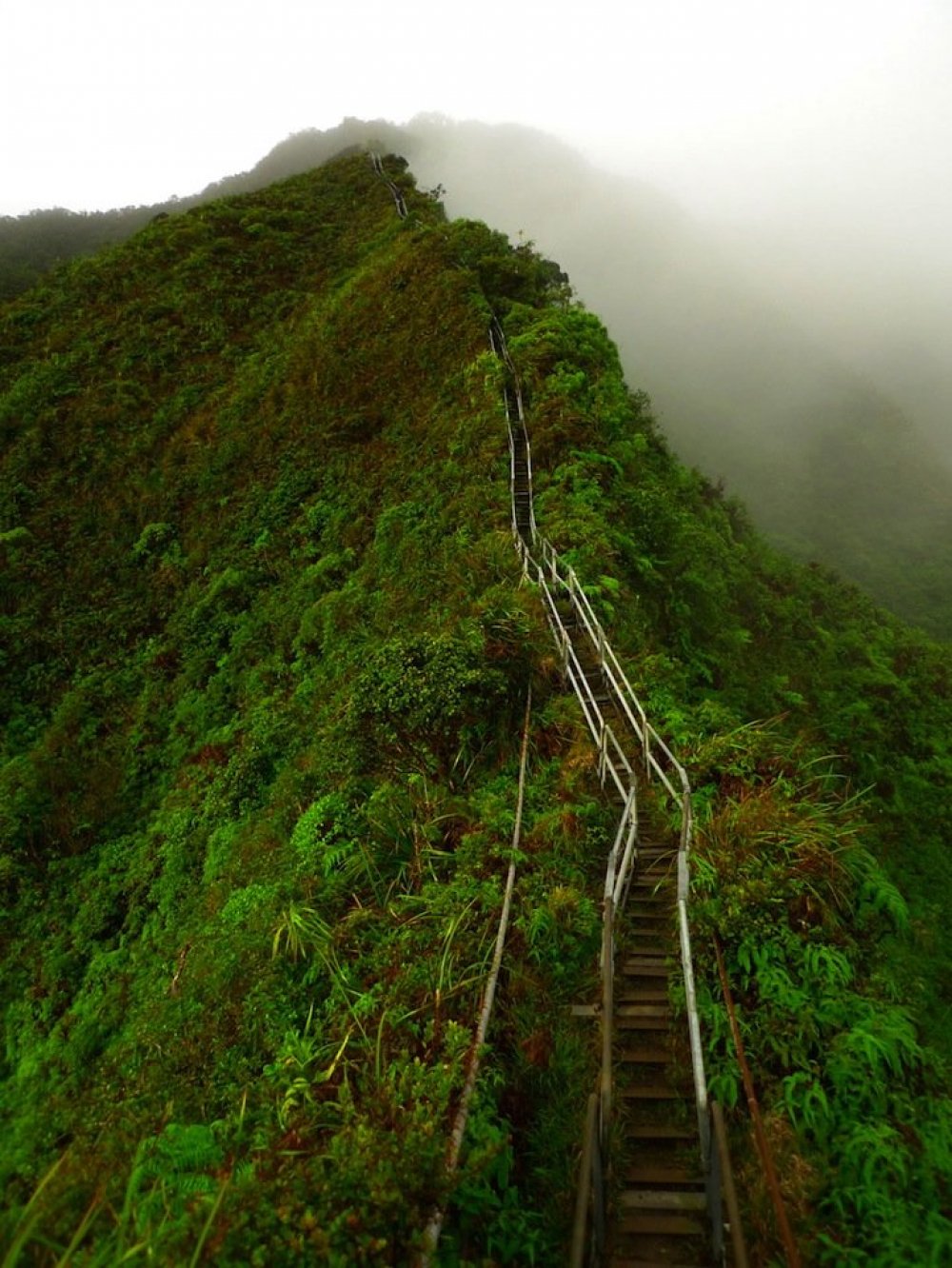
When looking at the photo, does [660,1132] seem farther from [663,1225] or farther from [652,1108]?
[663,1225]

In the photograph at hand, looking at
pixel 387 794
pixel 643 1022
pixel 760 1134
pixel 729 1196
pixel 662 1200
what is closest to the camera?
pixel 729 1196

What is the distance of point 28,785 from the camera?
12.6m

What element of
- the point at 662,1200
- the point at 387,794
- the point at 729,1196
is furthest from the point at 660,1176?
the point at 387,794

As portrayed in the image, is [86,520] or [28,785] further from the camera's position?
[86,520]

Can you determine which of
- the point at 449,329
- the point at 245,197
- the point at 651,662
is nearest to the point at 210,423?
the point at 449,329

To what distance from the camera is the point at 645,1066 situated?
5008 mm

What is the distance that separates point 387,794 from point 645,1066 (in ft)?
13.3

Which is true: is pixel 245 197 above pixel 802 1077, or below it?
above

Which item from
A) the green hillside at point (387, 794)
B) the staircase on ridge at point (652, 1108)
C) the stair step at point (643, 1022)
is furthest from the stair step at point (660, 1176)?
the stair step at point (643, 1022)

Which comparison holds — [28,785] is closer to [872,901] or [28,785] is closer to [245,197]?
Answer: [872,901]

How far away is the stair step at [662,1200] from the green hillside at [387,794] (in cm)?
33

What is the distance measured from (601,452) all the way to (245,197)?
31.6 meters

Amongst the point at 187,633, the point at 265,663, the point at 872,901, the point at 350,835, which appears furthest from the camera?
the point at 187,633

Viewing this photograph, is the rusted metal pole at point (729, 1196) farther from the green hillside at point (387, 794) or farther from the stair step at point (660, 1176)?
the green hillside at point (387, 794)
